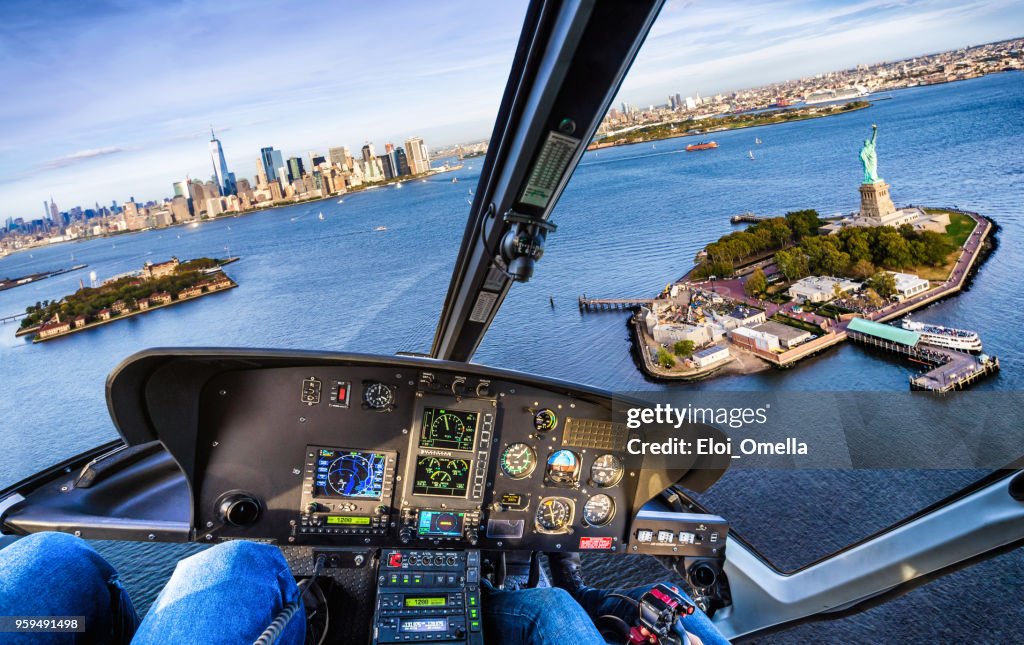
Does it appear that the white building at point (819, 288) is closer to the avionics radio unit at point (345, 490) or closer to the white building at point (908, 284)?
the white building at point (908, 284)

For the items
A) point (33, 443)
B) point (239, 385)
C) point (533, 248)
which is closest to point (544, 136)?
point (533, 248)

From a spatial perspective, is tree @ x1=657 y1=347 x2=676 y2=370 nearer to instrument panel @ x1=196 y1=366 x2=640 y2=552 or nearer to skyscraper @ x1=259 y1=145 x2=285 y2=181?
skyscraper @ x1=259 y1=145 x2=285 y2=181

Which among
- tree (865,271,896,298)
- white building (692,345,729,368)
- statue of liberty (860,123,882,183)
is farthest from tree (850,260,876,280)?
white building (692,345,729,368)

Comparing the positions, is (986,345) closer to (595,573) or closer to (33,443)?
(595,573)

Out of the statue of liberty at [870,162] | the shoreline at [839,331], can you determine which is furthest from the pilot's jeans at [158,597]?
the statue of liberty at [870,162]

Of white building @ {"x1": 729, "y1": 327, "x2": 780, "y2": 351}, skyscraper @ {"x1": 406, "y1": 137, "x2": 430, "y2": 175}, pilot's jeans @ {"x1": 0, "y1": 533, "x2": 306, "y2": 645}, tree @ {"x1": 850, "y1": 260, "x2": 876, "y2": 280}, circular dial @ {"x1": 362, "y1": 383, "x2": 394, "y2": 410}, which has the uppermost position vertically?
skyscraper @ {"x1": 406, "y1": 137, "x2": 430, "y2": 175}

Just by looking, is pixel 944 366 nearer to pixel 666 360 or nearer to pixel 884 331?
pixel 884 331
